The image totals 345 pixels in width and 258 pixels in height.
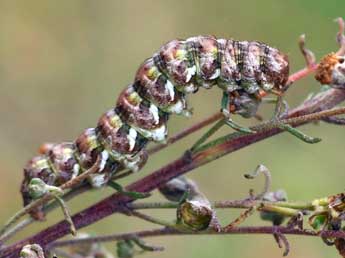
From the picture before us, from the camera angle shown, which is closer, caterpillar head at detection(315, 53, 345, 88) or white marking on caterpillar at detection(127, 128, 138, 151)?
Answer: caterpillar head at detection(315, 53, 345, 88)

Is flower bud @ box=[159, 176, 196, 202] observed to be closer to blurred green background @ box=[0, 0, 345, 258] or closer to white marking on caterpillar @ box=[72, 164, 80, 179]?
white marking on caterpillar @ box=[72, 164, 80, 179]

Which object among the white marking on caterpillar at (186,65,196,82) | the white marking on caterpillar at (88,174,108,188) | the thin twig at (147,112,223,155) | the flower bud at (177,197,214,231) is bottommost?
the flower bud at (177,197,214,231)

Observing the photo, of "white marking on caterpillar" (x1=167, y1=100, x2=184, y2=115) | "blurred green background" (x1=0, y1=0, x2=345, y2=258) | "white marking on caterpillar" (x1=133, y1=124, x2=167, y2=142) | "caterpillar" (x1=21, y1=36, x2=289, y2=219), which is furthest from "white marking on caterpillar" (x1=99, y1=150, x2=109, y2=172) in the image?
"blurred green background" (x1=0, y1=0, x2=345, y2=258)

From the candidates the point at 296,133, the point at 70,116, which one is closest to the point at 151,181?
the point at 296,133

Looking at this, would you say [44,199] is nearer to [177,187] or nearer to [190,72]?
[177,187]

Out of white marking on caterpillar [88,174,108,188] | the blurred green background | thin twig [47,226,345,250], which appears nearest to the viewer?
thin twig [47,226,345,250]

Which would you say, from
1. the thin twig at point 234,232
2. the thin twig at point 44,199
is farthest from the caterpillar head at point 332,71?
the thin twig at point 44,199

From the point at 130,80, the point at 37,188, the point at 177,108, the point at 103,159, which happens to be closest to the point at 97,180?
the point at 103,159
